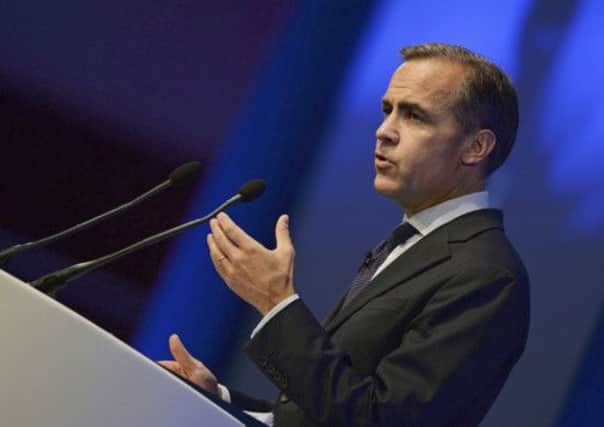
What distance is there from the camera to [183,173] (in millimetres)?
1696

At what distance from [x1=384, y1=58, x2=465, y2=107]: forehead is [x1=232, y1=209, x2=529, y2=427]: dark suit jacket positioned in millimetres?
255

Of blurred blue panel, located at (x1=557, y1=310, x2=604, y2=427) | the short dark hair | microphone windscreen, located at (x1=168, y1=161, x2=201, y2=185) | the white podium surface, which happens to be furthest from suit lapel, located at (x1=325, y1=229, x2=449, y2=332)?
blurred blue panel, located at (x1=557, y1=310, x2=604, y2=427)

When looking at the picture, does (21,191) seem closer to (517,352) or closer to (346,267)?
(346,267)

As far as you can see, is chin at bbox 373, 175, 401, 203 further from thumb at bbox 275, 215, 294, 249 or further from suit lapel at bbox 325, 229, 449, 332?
thumb at bbox 275, 215, 294, 249

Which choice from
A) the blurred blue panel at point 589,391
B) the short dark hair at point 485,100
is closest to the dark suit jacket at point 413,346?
the short dark hair at point 485,100

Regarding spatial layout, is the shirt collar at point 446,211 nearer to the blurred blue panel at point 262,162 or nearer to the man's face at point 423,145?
the man's face at point 423,145

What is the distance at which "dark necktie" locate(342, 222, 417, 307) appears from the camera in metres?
1.61

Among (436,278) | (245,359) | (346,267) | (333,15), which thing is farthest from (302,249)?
(436,278)

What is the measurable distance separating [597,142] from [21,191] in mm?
1480

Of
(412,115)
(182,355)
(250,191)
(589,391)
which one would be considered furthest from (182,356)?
(589,391)

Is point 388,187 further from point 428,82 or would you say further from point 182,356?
point 182,356

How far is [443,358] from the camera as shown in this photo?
1.30 meters

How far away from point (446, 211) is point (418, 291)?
23 centimetres

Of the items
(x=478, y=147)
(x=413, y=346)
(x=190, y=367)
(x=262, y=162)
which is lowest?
(x=190, y=367)
